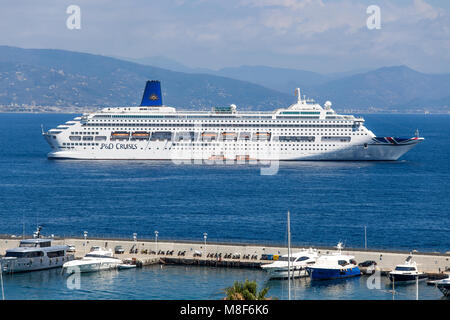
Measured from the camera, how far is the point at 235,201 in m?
66.1

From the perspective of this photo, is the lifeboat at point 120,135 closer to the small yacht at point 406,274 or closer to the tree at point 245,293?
the small yacht at point 406,274

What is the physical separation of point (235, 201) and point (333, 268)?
92.3 ft

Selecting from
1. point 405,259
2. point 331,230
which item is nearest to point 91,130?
point 331,230

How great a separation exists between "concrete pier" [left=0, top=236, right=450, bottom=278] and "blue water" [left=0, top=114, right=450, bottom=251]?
655 centimetres

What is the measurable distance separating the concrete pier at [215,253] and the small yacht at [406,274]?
776mm

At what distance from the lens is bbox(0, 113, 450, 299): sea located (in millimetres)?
38375

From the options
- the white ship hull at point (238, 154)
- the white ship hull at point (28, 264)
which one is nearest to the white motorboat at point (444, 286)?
the white ship hull at point (28, 264)

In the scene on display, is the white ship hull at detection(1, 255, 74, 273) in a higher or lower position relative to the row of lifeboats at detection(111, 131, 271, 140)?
lower

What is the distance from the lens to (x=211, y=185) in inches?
3004

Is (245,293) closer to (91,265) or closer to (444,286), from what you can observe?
(444,286)

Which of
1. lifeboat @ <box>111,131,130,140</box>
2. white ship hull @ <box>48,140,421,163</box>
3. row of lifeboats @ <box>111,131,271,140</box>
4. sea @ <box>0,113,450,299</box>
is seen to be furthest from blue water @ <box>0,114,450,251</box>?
row of lifeboats @ <box>111,131,271,140</box>

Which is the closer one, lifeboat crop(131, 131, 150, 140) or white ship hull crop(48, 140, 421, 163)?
white ship hull crop(48, 140, 421, 163)

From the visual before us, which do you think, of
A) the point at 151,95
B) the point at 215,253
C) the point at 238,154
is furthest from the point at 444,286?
the point at 151,95

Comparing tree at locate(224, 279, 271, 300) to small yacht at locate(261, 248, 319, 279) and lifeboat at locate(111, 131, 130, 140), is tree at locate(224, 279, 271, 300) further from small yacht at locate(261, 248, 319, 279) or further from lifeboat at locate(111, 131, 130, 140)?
lifeboat at locate(111, 131, 130, 140)
